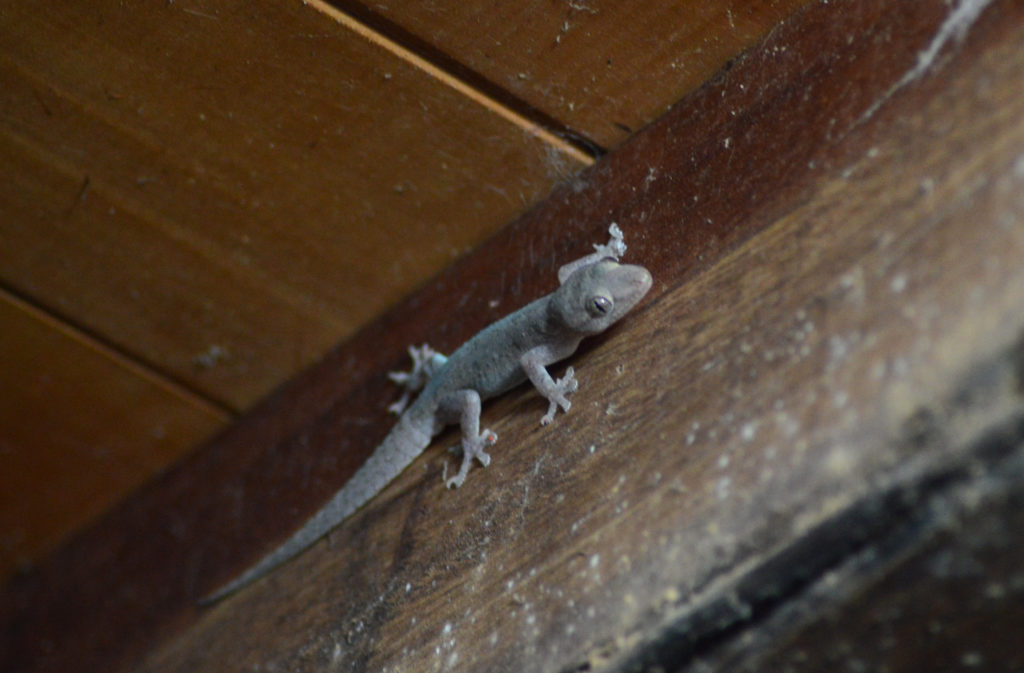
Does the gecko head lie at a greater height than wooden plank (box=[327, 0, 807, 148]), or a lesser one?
lesser

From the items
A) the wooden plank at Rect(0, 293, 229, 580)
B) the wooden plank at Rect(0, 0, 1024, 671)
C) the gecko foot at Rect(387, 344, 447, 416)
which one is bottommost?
the wooden plank at Rect(0, 0, 1024, 671)

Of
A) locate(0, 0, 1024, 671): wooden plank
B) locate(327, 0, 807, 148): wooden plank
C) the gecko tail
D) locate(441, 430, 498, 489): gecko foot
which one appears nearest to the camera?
locate(0, 0, 1024, 671): wooden plank

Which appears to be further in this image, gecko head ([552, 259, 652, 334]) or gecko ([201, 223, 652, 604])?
gecko ([201, 223, 652, 604])

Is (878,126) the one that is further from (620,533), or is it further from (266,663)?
(266,663)

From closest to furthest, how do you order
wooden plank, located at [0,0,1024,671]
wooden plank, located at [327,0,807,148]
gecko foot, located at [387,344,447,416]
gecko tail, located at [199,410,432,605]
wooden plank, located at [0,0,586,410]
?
wooden plank, located at [0,0,1024,671], wooden plank, located at [327,0,807,148], wooden plank, located at [0,0,586,410], gecko tail, located at [199,410,432,605], gecko foot, located at [387,344,447,416]

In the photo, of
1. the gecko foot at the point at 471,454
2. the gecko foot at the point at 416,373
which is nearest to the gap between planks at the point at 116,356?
the gecko foot at the point at 416,373

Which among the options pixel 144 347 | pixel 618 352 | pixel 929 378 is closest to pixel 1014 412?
pixel 929 378

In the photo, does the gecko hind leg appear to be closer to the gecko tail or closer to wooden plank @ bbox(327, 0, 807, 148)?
the gecko tail

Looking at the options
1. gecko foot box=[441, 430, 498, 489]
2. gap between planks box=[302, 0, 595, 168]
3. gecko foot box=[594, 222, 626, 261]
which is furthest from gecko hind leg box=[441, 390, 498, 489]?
gap between planks box=[302, 0, 595, 168]
